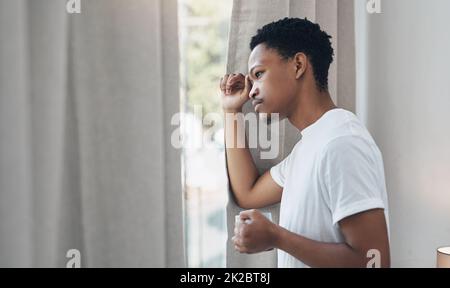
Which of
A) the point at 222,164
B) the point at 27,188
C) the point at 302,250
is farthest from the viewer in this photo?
the point at 222,164

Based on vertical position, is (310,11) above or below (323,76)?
above

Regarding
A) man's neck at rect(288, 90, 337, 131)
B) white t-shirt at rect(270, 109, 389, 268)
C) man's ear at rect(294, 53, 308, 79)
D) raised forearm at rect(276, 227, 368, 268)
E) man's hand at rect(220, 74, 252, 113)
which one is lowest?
raised forearm at rect(276, 227, 368, 268)

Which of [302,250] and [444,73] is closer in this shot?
[302,250]

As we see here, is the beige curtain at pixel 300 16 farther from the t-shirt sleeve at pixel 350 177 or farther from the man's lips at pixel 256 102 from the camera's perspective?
the t-shirt sleeve at pixel 350 177

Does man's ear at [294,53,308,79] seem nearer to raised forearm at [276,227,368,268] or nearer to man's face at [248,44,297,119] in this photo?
man's face at [248,44,297,119]

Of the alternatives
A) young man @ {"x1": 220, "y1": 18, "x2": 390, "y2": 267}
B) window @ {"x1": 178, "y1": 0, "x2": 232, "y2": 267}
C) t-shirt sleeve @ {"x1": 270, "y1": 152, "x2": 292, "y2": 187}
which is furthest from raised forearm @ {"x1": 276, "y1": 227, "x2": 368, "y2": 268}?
window @ {"x1": 178, "y1": 0, "x2": 232, "y2": 267}

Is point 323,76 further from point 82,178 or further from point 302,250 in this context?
point 82,178

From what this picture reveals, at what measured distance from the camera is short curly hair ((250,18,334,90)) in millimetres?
1128

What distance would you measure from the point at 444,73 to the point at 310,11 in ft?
1.25

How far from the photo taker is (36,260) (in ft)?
3.95

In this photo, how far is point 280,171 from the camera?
1.21 metres

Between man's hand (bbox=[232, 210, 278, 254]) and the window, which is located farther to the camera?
the window

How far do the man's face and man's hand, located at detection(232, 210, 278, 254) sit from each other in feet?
0.86
